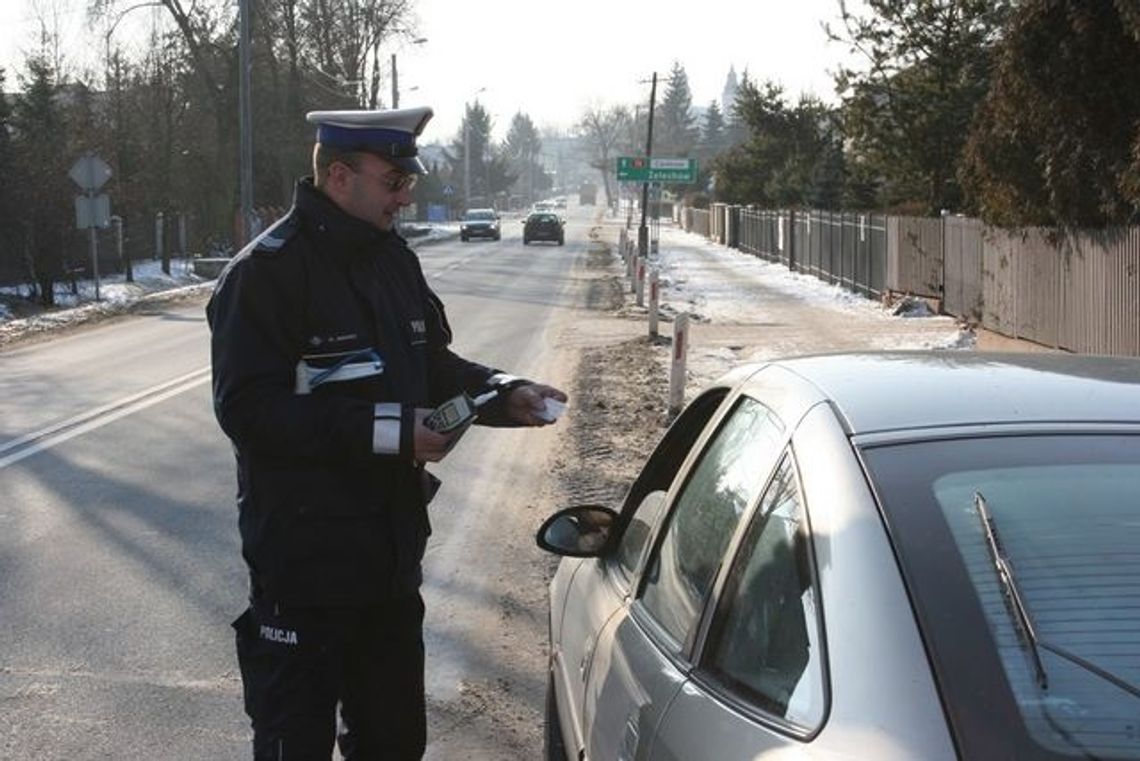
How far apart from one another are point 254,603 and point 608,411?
30.6 ft

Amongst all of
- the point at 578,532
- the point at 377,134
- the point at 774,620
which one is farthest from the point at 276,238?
the point at 774,620

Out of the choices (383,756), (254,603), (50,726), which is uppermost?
(254,603)

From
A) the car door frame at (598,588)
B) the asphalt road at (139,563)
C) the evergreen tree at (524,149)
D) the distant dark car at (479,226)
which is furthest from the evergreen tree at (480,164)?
the car door frame at (598,588)

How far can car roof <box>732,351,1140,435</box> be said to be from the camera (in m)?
2.18

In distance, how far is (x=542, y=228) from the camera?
192 feet

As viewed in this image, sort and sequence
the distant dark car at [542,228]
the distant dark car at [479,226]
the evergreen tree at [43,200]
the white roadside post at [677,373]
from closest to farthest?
the white roadside post at [677,373] → the evergreen tree at [43,200] → the distant dark car at [542,228] → the distant dark car at [479,226]

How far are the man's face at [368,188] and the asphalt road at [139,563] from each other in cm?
211

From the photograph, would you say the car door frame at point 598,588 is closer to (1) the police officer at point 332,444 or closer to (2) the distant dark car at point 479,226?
(1) the police officer at point 332,444

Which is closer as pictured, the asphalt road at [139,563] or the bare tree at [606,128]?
the asphalt road at [139,563]

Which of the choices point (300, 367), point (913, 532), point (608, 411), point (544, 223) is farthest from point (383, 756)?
point (544, 223)

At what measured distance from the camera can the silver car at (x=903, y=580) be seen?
1702 mm

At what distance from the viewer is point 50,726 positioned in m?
4.51

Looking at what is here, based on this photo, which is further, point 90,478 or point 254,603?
point 90,478

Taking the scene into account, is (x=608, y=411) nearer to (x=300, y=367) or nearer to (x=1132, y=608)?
(x=300, y=367)
